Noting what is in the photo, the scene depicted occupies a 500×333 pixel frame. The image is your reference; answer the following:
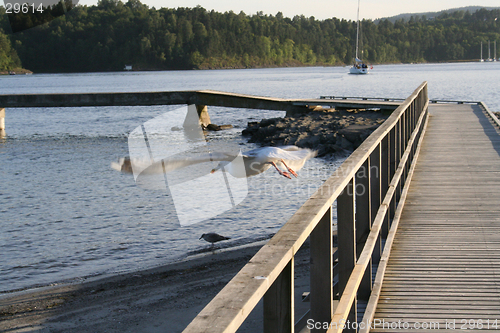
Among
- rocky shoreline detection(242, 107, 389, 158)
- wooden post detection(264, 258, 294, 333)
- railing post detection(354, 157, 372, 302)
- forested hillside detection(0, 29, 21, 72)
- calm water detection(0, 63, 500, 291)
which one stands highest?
forested hillside detection(0, 29, 21, 72)

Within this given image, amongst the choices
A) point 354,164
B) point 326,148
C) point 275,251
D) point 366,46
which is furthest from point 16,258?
point 366,46

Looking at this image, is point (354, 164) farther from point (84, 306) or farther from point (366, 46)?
point (366, 46)

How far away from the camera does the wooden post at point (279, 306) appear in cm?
150

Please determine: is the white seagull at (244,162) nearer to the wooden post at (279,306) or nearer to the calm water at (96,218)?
the calm water at (96,218)

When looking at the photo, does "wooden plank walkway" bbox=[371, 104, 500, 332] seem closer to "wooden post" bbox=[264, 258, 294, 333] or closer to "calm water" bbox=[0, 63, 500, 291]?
"wooden post" bbox=[264, 258, 294, 333]

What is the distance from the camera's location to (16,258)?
32.8 feet

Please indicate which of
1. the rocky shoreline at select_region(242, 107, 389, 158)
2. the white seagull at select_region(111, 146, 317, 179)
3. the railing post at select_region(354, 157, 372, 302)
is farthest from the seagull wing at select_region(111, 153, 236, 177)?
the rocky shoreline at select_region(242, 107, 389, 158)

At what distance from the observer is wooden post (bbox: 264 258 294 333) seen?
4.92ft

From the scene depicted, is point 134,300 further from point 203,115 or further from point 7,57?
point 7,57

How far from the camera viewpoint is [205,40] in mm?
148750

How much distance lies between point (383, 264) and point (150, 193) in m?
12.4

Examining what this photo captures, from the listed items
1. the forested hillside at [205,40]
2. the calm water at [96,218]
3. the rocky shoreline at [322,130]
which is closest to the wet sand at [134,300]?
the calm water at [96,218]

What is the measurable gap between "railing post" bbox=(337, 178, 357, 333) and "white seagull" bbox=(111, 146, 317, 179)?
3149 millimetres

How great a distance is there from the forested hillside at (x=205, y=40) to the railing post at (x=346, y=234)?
5227 inches
